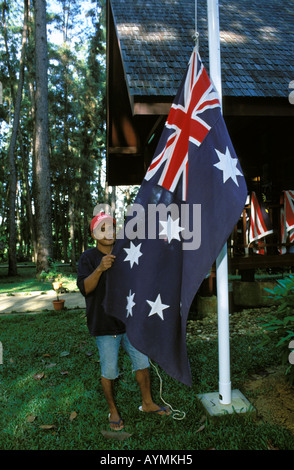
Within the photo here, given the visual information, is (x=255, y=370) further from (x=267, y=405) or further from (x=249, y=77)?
(x=249, y=77)

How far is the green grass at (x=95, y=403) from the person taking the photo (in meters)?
2.55

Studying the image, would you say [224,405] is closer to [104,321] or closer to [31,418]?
[104,321]

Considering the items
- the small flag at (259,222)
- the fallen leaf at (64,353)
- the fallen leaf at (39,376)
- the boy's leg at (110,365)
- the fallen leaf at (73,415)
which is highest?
the small flag at (259,222)

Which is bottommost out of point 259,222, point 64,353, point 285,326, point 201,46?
point 64,353

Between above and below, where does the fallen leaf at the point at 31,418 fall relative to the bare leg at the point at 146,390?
below

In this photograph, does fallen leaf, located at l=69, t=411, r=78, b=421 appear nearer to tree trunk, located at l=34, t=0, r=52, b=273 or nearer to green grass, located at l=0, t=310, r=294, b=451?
green grass, located at l=0, t=310, r=294, b=451

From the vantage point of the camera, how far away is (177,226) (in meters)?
2.60

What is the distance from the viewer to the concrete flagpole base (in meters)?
2.78

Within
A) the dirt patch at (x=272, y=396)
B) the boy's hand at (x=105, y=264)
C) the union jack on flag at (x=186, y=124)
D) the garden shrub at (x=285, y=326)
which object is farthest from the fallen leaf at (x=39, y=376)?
the union jack on flag at (x=186, y=124)

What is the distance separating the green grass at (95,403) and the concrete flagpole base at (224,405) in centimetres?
5

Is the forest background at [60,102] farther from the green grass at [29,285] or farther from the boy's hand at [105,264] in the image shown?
the boy's hand at [105,264]

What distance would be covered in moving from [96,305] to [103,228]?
0.65 meters

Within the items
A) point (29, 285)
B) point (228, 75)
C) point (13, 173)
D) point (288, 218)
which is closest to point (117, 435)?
point (228, 75)

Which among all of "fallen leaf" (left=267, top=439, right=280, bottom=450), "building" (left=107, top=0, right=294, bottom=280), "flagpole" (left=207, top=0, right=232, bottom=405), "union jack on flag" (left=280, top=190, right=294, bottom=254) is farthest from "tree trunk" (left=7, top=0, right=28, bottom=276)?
"fallen leaf" (left=267, top=439, right=280, bottom=450)
